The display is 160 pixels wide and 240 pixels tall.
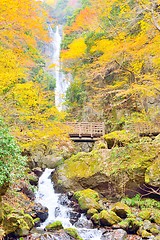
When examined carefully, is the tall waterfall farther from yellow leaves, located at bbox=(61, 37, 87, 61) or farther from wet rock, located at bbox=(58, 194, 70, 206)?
wet rock, located at bbox=(58, 194, 70, 206)

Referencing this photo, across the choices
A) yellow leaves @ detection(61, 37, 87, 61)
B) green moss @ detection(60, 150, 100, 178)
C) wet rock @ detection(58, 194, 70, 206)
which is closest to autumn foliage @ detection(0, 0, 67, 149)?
green moss @ detection(60, 150, 100, 178)

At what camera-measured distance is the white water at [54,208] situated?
8266mm

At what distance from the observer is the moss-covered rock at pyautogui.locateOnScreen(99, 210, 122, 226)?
8.48 metres

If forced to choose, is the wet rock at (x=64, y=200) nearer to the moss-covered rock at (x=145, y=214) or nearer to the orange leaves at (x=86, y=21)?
the moss-covered rock at (x=145, y=214)

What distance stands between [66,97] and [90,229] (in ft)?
51.7

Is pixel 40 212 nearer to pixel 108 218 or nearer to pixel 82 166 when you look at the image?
pixel 108 218

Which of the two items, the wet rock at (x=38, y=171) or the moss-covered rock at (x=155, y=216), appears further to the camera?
the wet rock at (x=38, y=171)

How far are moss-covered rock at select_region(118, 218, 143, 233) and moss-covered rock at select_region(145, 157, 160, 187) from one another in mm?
1977

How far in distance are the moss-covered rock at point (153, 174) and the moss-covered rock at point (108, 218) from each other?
2.12 m

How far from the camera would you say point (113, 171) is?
11.2 meters

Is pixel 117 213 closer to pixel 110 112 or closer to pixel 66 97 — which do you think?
pixel 110 112

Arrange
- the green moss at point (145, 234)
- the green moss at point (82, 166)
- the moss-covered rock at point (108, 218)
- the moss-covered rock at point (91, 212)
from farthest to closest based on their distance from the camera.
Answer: the green moss at point (82, 166) → the moss-covered rock at point (91, 212) → the moss-covered rock at point (108, 218) → the green moss at point (145, 234)

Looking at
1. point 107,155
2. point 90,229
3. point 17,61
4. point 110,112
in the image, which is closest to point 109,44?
point 110,112

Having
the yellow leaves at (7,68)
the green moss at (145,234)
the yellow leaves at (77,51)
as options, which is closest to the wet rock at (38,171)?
the yellow leaves at (7,68)
